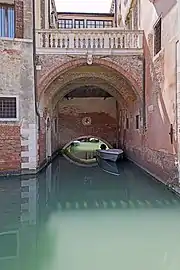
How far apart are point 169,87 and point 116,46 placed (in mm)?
3374

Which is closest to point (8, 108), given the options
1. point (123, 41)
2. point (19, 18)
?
point (19, 18)

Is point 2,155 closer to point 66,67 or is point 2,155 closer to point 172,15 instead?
point 66,67

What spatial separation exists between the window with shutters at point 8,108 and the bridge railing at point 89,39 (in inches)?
74.0

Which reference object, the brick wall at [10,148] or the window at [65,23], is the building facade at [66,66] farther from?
the window at [65,23]

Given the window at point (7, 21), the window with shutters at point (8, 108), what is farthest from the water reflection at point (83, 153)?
the window at point (7, 21)

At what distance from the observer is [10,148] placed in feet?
32.5

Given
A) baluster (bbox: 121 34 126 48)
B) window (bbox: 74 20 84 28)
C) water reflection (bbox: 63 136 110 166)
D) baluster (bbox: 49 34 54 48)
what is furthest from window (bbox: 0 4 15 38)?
window (bbox: 74 20 84 28)

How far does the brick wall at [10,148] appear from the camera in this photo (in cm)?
984

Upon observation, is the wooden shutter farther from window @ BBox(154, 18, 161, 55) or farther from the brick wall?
window @ BBox(154, 18, 161, 55)

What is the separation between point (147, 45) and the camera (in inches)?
400

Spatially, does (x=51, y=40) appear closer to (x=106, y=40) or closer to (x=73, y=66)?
(x=73, y=66)

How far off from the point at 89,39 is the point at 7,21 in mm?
2479

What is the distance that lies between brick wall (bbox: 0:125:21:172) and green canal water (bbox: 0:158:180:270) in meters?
0.57

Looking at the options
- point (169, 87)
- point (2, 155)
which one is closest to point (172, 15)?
point (169, 87)
